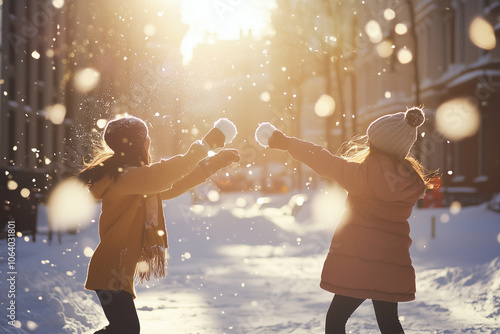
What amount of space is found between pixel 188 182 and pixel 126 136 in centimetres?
51

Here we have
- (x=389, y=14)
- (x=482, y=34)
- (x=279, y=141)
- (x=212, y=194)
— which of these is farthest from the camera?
(x=212, y=194)

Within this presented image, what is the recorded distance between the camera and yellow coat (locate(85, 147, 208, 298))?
3.73m

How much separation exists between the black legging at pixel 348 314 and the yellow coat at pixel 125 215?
46.9 inches

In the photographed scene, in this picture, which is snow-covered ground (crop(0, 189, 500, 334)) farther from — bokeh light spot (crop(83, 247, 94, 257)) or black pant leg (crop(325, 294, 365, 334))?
black pant leg (crop(325, 294, 365, 334))

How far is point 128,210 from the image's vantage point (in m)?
3.82

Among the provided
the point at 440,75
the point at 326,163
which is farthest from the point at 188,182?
the point at 440,75

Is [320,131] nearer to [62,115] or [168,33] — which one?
[62,115]

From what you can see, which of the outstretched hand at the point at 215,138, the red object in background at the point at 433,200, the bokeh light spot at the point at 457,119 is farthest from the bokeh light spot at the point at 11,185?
the bokeh light spot at the point at 457,119

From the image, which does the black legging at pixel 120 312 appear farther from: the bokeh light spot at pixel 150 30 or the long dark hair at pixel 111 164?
the bokeh light spot at pixel 150 30

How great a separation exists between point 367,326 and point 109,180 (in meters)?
3.80

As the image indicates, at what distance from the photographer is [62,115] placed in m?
29.5

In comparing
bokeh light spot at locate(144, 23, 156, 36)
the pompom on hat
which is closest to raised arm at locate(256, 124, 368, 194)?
the pompom on hat

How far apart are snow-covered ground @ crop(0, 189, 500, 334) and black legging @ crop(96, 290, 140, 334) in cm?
212

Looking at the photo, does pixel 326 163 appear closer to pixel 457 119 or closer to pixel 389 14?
pixel 457 119
